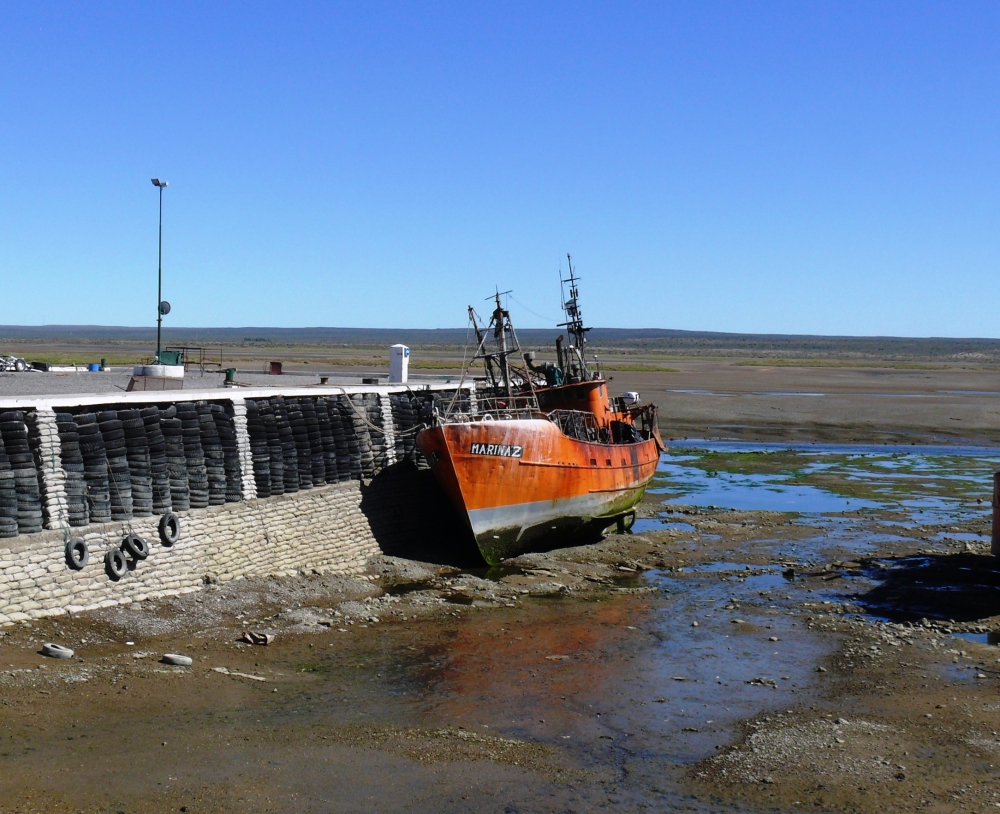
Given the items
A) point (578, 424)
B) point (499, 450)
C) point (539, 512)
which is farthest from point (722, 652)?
point (578, 424)

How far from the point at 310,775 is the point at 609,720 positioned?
4511 millimetres

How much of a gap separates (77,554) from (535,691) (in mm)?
8119

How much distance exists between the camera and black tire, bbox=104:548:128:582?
60.8 ft

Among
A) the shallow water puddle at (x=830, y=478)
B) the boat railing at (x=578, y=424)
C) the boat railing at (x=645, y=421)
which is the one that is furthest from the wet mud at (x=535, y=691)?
the boat railing at (x=645, y=421)

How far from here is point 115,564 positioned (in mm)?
18656

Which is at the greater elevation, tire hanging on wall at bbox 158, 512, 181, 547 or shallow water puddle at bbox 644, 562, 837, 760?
tire hanging on wall at bbox 158, 512, 181, 547

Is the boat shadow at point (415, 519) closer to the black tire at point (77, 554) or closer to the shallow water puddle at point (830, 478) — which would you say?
the black tire at point (77, 554)

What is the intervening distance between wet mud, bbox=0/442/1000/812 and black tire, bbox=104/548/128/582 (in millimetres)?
744

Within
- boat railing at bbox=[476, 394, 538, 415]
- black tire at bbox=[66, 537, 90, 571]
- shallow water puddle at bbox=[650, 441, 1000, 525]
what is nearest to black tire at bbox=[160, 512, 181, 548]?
black tire at bbox=[66, 537, 90, 571]

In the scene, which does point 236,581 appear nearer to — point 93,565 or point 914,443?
point 93,565

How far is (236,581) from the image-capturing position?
68.5ft

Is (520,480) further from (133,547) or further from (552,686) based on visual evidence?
(552,686)

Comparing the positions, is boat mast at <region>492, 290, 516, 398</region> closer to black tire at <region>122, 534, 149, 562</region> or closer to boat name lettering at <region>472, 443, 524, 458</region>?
boat name lettering at <region>472, 443, 524, 458</region>

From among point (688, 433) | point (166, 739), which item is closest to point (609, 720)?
point (166, 739)
